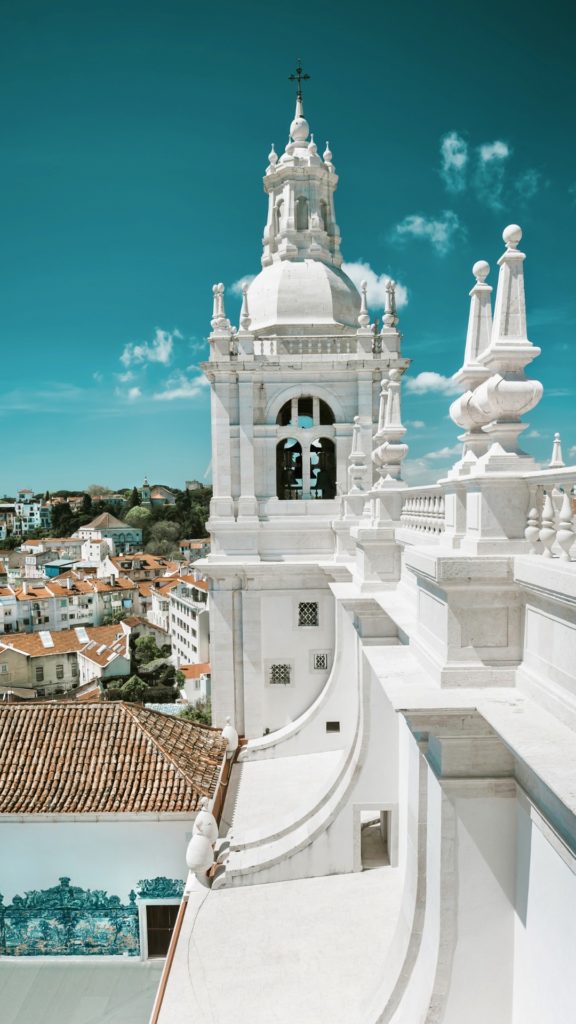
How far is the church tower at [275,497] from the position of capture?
17.1 metres

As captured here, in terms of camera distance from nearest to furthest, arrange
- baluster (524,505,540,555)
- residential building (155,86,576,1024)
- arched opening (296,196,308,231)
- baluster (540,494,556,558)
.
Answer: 1. baluster (540,494,556,558)
2. baluster (524,505,540,555)
3. residential building (155,86,576,1024)
4. arched opening (296,196,308,231)

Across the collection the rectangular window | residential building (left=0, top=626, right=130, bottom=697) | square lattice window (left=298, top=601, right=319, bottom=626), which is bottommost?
residential building (left=0, top=626, right=130, bottom=697)

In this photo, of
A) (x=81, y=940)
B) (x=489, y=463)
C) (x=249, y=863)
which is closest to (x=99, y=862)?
(x=81, y=940)

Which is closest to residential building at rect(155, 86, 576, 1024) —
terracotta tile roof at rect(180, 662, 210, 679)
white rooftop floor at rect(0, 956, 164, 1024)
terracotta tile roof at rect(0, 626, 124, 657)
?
white rooftop floor at rect(0, 956, 164, 1024)

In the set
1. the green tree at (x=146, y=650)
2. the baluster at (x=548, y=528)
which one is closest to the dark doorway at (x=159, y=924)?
the baluster at (x=548, y=528)

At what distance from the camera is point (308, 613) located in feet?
56.5

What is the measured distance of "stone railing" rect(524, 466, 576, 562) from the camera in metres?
4.06

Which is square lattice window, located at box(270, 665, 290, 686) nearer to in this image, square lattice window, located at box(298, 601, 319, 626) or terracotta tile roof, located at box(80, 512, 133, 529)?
square lattice window, located at box(298, 601, 319, 626)

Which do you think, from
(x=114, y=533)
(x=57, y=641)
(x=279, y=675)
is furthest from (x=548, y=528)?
(x=114, y=533)

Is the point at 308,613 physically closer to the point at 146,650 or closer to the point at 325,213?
the point at 325,213

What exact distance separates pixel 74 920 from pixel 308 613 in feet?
28.3

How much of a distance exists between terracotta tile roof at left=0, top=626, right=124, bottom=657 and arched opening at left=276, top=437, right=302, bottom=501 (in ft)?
111

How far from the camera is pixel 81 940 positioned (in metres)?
11.5

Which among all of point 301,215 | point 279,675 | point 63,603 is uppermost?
point 301,215
